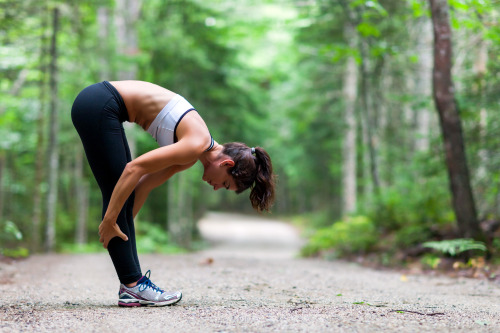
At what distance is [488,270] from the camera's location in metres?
6.06

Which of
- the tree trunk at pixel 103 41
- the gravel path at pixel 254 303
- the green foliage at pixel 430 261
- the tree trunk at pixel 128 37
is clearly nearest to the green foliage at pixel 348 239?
the green foliage at pixel 430 261

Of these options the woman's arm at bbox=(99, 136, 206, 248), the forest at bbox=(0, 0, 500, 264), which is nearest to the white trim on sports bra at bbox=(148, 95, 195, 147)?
the woman's arm at bbox=(99, 136, 206, 248)

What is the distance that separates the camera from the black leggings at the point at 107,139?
313 cm

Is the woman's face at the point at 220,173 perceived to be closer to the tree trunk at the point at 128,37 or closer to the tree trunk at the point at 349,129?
the tree trunk at the point at 128,37

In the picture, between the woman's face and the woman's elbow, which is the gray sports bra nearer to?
the woman's face

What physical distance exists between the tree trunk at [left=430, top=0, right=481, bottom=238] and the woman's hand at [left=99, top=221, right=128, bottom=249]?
530cm

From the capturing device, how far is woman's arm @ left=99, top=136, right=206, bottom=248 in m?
2.95

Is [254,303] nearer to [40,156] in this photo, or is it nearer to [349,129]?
[40,156]

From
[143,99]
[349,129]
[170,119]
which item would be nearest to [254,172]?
[170,119]

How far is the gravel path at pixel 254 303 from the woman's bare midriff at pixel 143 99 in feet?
4.41

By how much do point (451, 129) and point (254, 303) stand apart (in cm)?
469

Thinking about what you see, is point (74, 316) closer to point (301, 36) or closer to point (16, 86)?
point (16, 86)

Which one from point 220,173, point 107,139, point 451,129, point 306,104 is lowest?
point 220,173

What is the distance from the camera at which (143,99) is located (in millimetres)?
3180
